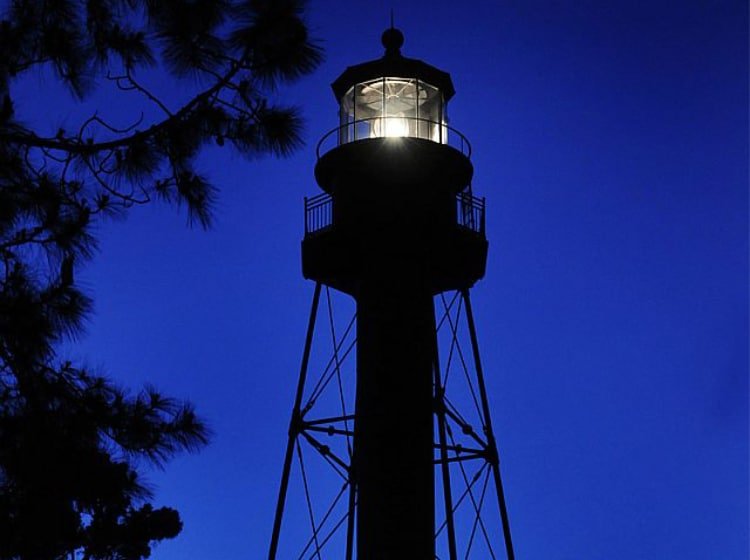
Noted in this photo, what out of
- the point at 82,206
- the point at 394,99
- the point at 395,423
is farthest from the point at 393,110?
the point at 82,206

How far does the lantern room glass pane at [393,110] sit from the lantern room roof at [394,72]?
0.29 ft

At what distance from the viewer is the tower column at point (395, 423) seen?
1747 cm

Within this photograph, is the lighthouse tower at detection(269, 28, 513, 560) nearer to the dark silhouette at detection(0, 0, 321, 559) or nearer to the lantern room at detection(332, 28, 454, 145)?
the lantern room at detection(332, 28, 454, 145)

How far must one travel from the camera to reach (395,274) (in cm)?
1883

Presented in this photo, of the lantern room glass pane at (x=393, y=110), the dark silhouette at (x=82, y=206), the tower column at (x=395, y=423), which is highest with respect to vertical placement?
the lantern room glass pane at (x=393, y=110)

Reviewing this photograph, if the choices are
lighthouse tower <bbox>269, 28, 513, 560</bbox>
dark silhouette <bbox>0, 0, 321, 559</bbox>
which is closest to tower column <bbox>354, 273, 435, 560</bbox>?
lighthouse tower <bbox>269, 28, 513, 560</bbox>

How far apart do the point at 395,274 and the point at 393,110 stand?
311 cm

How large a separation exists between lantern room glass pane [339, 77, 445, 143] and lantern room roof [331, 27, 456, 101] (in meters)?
0.09

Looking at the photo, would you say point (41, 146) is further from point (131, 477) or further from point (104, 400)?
point (131, 477)

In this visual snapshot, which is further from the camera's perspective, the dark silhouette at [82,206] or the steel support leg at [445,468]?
the steel support leg at [445,468]

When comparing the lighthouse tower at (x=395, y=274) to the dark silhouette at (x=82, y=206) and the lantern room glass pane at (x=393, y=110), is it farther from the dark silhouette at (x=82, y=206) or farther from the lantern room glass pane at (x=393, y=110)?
the dark silhouette at (x=82, y=206)

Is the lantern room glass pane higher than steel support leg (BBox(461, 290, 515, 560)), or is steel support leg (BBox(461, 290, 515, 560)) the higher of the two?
the lantern room glass pane

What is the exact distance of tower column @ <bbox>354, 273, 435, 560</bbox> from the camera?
1747 centimetres

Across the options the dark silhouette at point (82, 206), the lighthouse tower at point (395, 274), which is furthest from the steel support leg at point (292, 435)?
the dark silhouette at point (82, 206)
